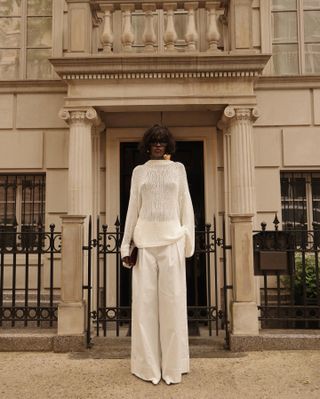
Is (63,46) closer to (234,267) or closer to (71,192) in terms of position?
(71,192)

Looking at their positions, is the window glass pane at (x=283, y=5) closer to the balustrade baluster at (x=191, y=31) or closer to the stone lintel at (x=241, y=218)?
the balustrade baluster at (x=191, y=31)

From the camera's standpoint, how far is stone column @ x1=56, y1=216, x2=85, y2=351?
5.81m

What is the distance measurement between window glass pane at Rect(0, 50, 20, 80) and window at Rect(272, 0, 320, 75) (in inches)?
207

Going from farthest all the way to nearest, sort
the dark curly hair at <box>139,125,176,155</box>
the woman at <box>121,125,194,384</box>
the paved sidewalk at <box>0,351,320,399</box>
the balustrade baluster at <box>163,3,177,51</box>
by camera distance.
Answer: the balustrade baluster at <box>163,3,177,51</box> → the dark curly hair at <box>139,125,176,155</box> → the woman at <box>121,125,194,384</box> → the paved sidewalk at <box>0,351,320,399</box>

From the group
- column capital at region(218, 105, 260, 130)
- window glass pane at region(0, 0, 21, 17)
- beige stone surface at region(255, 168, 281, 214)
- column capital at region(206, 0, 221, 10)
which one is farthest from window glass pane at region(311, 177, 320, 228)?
window glass pane at region(0, 0, 21, 17)

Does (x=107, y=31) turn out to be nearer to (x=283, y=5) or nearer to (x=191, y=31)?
(x=191, y=31)

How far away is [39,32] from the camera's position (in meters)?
9.23

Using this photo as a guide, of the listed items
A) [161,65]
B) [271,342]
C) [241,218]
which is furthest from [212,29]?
[271,342]

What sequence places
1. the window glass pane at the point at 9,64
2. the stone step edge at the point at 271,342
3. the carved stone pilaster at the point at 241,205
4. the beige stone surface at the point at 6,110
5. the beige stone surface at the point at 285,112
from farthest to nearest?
the window glass pane at the point at 9,64
the beige stone surface at the point at 6,110
the beige stone surface at the point at 285,112
the carved stone pilaster at the point at 241,205
the stone step edge at the point at 271,342

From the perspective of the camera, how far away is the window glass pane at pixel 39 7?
30.4 ft

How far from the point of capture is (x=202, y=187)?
347 inches

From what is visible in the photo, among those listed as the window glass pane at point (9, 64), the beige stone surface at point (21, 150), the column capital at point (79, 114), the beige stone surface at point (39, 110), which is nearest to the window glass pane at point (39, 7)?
the window glass pane at point (9, 64)

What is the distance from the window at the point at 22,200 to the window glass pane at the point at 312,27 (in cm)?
607

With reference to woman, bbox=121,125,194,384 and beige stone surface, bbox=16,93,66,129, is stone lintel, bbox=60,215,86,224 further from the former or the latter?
beige stone surface, bbox=16,93,66,129
